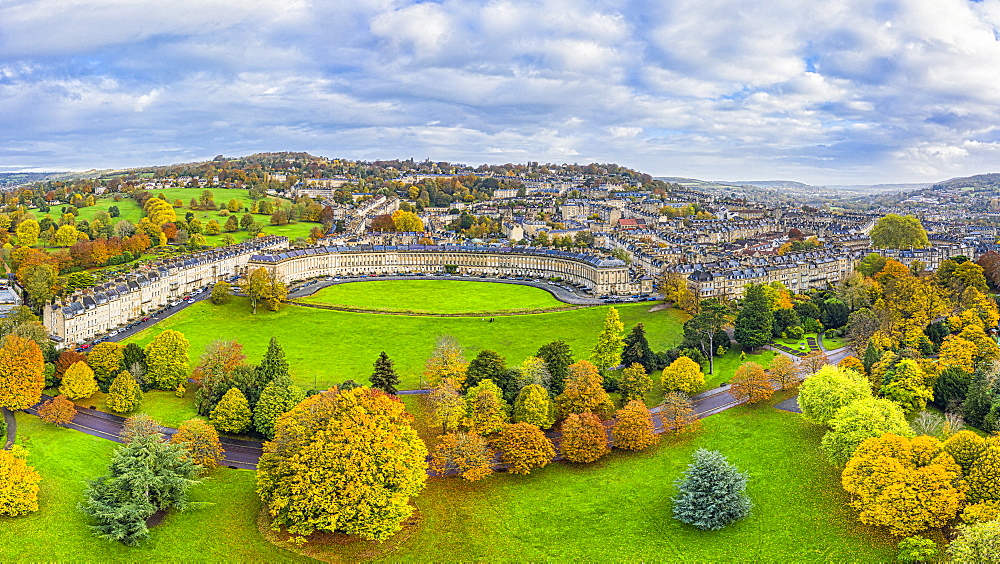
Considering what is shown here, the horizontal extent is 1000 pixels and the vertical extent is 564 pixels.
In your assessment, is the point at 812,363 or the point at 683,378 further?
the point at 812,363

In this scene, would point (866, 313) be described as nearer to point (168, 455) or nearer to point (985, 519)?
point (985, 519)

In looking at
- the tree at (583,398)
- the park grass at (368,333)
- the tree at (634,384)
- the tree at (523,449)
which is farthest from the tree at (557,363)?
the park grass at (368,333)

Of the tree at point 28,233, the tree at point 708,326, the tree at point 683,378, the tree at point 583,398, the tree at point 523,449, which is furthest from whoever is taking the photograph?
the tree at point 28,233

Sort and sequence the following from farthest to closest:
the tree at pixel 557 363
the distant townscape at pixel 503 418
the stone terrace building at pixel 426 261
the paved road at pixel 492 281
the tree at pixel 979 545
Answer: the stone terrace building at pixel 426 261, the paved road at pixel 492 281, the tree at pixel 557 363, the distant townscape at pixel 503 418, the tree at pixel 979 545

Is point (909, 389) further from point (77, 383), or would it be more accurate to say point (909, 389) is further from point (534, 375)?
point (77, 383)

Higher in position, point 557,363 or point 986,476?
point 986,476

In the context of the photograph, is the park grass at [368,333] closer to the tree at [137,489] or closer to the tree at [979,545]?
the tree at [137,489]

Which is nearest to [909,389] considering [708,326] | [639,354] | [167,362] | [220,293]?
[708,326]
